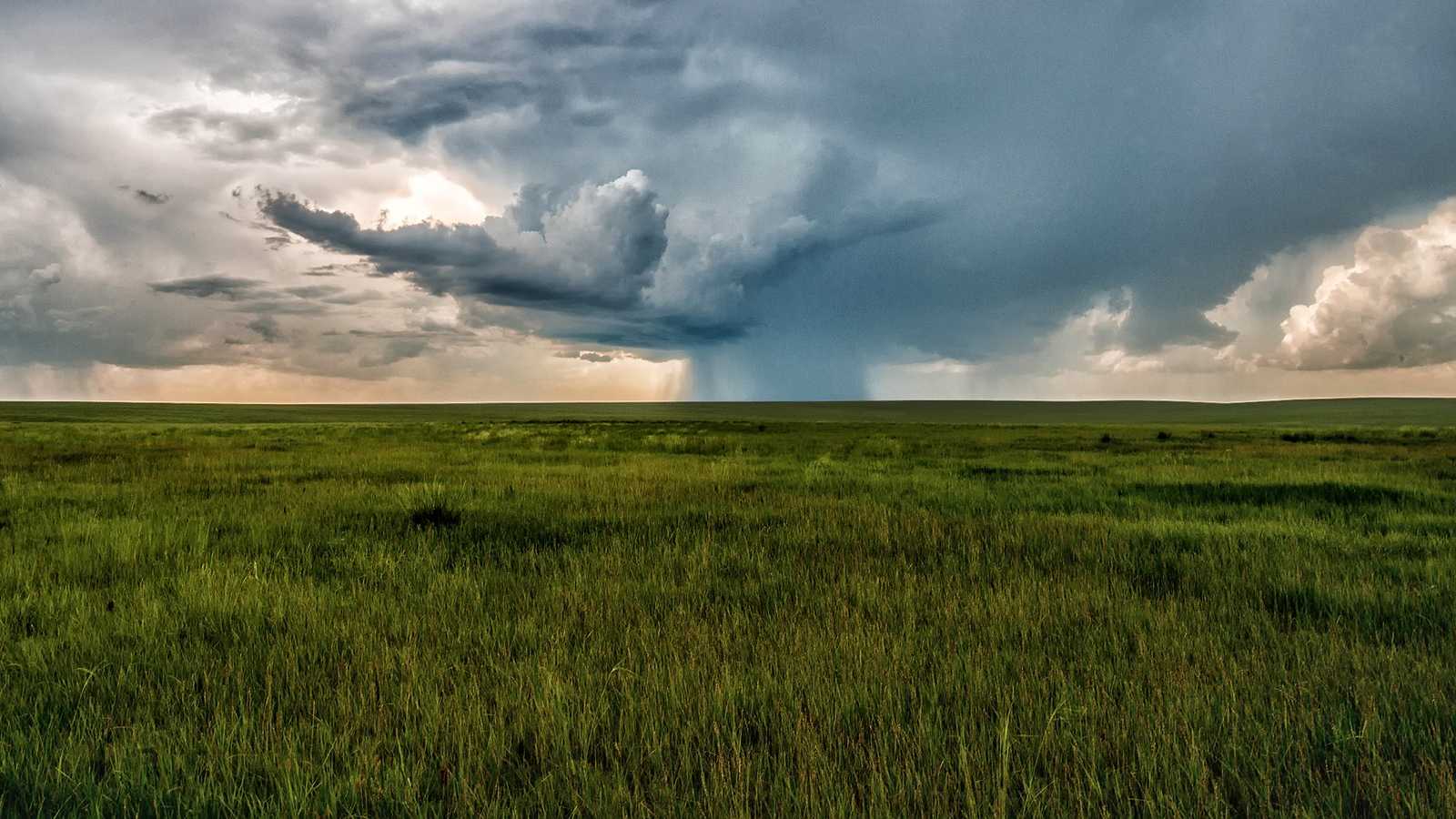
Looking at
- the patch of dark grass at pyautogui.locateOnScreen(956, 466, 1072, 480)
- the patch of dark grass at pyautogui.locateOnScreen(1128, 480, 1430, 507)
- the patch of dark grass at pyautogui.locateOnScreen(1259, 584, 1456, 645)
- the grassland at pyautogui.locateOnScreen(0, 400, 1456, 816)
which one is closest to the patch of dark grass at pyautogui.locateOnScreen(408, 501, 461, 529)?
the grassland at pyautogui.locateOnScreen(0, 400, 1456, 816)

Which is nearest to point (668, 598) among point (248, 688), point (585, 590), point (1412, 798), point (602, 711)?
point (585, 590)

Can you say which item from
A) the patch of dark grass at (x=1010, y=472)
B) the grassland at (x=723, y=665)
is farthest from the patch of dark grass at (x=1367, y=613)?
the patch of dark grass at (x=1010, y=472)

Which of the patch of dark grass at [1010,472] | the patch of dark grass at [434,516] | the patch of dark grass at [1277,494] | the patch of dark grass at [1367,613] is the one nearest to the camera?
the patch of dark grass at [1367,613]

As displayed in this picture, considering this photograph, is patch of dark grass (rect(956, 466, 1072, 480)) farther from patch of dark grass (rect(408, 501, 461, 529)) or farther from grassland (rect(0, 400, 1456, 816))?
patch of dark grass (rect(408, 501, 461, 529))

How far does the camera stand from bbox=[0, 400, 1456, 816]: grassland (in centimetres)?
290

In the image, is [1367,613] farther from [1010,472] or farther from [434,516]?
[1010,472]

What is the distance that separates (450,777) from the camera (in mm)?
Answer: 2971

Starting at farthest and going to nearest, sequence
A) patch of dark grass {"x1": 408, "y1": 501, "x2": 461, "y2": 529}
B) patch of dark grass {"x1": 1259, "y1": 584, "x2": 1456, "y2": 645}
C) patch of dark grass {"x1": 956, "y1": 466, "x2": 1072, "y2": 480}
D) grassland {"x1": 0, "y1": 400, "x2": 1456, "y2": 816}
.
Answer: patch of dark grass {"x1": 956, "y1": 466, "x2": 1072, "y2": 480}, patch of dark grass {"x1": 408, "y1": 501, "x2": 461, "y2": 529}, patch of dark grass {"x1": 1259, "y1": 584, "x2": 1456, "y2": 645}, grassland {"x1": 0, "y1": 400, "x2": 1456, "y2": 816}

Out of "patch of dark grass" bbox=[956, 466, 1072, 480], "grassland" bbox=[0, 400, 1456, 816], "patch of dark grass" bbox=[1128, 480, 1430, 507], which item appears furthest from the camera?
"patch of dark grass" bbox=[956, 466, 1072, 480]

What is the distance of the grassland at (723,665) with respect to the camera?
290 centimetres

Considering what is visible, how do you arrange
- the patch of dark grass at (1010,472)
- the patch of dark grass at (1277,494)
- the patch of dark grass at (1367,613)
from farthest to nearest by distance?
the patch of dark grass at (1010,472) → the patch of dark grass at (1277,494) → the patch of dark grass at (1367,613)

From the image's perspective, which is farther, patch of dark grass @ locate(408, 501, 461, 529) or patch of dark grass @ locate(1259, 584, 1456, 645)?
patch of dark grass @ locate(408, 501, 461, 529)

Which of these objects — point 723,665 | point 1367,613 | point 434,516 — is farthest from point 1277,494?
point 434,516

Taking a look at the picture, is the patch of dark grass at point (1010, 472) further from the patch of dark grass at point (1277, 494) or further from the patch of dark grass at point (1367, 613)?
the patch of dark grass at point (1367, 613)
